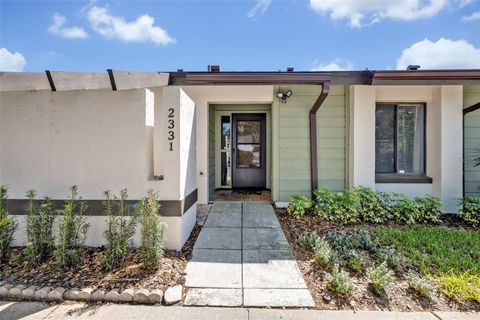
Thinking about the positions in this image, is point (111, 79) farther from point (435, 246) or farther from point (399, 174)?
point (399, 174)

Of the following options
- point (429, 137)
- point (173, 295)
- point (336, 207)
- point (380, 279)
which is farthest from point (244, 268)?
point (429, 137)

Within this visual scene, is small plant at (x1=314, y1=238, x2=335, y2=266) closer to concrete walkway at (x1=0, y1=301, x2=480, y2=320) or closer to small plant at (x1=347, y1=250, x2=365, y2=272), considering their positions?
small plant at (x1=347, y1=250, x2=365, y2=272)

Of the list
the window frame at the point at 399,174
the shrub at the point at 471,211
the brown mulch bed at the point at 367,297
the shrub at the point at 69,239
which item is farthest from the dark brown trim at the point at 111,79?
the shrub at the point at 471,211

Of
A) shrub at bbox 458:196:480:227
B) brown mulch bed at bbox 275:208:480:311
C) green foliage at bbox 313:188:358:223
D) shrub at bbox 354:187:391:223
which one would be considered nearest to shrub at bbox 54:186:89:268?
brown mulch bed at bbox 275:208:480:311

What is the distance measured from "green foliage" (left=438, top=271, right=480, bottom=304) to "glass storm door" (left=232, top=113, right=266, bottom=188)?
4.53 metres

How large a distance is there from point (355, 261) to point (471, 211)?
353 centimetres

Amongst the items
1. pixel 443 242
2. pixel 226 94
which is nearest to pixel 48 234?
pixel 226 94

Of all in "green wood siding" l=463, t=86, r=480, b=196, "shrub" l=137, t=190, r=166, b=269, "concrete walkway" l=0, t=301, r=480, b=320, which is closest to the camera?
A: "concrete walkway" l=0, t=301, r=480, b=320

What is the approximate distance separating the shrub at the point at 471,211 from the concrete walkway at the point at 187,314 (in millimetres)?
3187

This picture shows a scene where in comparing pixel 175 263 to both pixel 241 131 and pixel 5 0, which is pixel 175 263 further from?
pixel 5 0

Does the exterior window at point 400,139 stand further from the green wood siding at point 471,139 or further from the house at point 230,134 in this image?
the green wood siding at point 471,139

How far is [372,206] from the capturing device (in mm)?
4418

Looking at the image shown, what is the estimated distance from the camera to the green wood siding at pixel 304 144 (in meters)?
5.09

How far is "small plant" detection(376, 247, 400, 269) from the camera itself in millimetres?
2738
